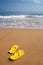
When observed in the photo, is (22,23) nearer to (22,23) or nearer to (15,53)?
(22,23)

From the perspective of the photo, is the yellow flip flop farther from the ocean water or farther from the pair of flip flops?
the ocean water

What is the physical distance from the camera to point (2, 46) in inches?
124

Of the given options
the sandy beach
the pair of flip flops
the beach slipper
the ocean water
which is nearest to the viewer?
the sandy beach

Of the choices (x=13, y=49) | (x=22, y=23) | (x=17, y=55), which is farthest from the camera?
(x=22, y=23)

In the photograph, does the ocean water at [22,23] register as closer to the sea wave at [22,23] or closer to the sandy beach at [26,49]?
the sea wave at [22,23]

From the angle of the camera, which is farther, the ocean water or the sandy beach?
the ocean water

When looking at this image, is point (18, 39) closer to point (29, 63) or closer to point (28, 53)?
point (28, 53)

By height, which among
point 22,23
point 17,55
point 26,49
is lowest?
point 17,55

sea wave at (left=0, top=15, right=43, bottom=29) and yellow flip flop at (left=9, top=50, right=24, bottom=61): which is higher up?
sea wave at (left=0, top=15, right=43, bottom=29)

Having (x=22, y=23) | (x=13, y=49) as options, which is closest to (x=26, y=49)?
(x=13, y=49)

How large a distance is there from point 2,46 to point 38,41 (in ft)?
2.93

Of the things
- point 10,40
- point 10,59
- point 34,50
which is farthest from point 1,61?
point 10,40

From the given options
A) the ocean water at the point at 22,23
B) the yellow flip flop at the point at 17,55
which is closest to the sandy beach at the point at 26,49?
the yellow flip flop at the point at 17,55

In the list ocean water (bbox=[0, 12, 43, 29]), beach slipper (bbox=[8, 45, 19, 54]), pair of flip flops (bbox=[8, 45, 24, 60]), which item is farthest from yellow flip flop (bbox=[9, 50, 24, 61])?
ocean water (bbox=[0, 12, 43, 29])
